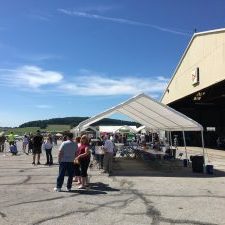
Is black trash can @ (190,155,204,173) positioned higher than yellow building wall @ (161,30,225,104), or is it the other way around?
yellow building wall @ (161,30,225,104)

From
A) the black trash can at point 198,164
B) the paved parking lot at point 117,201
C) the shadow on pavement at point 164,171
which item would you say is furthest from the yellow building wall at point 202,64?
the paved parking lot at point 117,201

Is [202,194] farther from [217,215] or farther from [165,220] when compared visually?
[165,220]

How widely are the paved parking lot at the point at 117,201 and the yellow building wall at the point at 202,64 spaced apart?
1789 centimetres

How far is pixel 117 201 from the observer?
436 inches

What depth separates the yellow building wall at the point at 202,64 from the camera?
33062 mm

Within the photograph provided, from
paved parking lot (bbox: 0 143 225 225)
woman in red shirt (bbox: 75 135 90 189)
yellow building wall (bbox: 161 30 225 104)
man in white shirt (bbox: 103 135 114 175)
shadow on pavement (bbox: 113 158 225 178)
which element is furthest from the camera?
yellow building wall (bbox: 161 30 225 104)

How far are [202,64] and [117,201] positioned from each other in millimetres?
28619

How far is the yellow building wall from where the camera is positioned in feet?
108

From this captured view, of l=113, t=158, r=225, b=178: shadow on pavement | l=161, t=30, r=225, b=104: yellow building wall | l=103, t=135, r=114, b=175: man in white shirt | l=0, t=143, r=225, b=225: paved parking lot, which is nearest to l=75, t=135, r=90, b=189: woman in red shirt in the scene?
l=0, t=143, r=225, b=225: paved parking lot

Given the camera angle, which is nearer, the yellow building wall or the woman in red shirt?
the woman in red shirt

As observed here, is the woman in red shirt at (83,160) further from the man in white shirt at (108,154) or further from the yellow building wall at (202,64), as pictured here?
the yellow building wall at (202,64)

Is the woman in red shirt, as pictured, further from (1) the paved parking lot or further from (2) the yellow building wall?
(2) the yellow building wall

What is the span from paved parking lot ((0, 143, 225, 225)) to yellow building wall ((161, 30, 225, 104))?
58.7 ft

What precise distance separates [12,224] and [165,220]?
2.80 m
